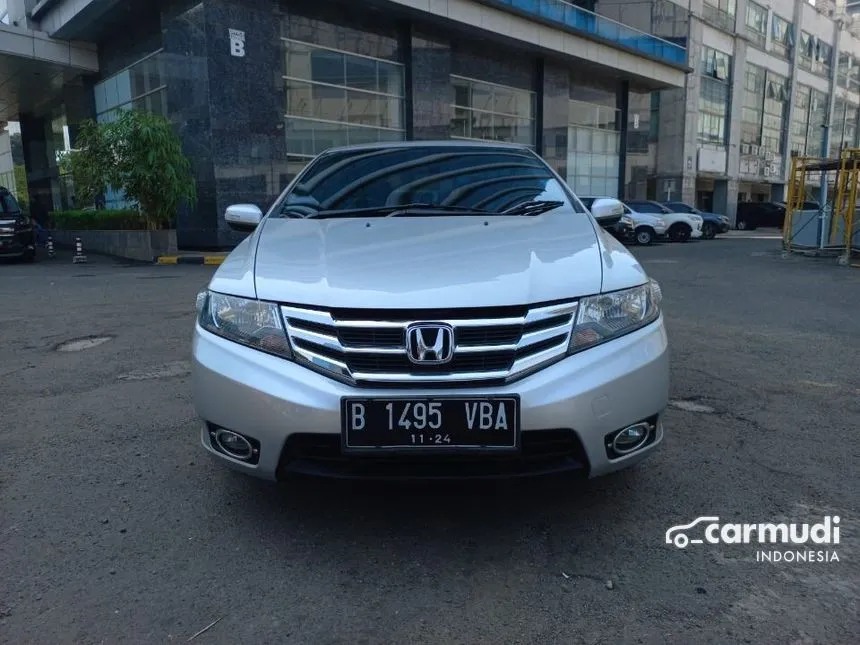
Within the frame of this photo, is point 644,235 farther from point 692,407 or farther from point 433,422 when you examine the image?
point 433,422

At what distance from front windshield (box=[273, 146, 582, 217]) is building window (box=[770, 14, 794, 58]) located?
157 feet

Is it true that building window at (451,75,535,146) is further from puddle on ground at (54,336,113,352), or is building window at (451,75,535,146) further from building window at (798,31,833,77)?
building window at (798,31,833,77)

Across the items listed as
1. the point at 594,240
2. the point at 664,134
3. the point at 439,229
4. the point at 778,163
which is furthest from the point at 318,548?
the point at 778,163

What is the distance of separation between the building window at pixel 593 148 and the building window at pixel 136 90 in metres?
15.9

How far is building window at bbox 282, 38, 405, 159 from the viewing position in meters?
17.6

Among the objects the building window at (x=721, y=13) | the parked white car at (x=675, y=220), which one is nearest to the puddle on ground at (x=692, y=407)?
the parked white car at (x=675, y=220)

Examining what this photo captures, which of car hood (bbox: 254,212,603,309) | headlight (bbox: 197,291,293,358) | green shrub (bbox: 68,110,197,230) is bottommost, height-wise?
headlight (bbox: 197,291,293,358)

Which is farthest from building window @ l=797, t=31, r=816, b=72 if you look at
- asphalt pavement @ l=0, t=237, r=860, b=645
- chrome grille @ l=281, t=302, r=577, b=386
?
chrome grille @ l=281, t=302, r=577, b=386

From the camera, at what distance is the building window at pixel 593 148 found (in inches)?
1063

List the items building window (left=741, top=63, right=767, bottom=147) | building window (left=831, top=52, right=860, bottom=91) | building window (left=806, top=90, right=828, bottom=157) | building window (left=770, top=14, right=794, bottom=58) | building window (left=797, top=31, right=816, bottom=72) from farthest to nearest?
building window (left=831, top=52, right=860, bottom=91), building window (left=806, top=90, right=828, bottom=157), building window (left=797, top=31, right=816, bottom=72), building window (left=770, top=14, right=794, bottom=58), building window (left=741, top=63, right=767, bottom=147)

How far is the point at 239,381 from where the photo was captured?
225 centimetres

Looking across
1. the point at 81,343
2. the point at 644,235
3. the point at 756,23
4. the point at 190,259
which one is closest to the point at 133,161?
the point at 190,259

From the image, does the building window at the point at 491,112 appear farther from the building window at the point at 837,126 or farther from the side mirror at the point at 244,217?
the building window at the point at 837,126

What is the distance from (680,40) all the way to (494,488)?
3761 cm
